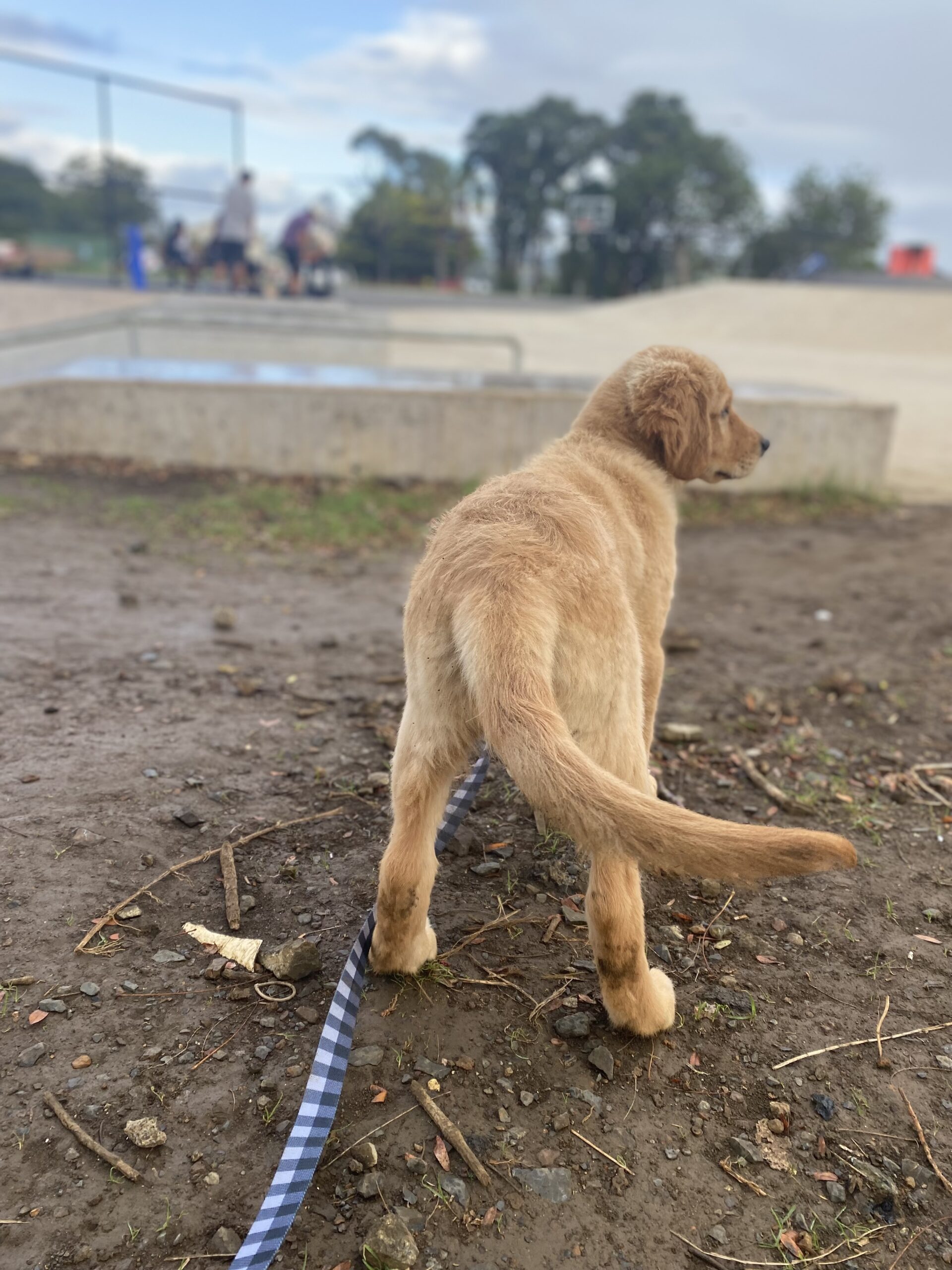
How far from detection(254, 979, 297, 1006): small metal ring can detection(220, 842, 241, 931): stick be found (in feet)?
0.93

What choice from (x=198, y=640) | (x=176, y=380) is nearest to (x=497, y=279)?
(x=176, y=380)

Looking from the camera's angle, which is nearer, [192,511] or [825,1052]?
[825,1052]

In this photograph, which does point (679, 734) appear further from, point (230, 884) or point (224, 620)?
point (224, 620)

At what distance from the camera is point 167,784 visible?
12.0ft

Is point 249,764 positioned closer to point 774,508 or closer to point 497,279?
point 774,508

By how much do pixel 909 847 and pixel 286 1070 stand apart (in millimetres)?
2620

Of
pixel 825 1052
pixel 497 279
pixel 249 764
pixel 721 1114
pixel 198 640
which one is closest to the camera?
pixel 721 1114

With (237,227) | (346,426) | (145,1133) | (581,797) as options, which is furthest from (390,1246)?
(237,227)

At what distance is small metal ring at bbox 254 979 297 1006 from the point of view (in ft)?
8.77

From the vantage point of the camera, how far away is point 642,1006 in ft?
8.35

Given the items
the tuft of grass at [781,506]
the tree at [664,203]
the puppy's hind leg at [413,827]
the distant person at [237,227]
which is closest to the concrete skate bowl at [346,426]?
the tuft of grass at [781,506]

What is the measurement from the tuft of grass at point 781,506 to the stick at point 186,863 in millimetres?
6255

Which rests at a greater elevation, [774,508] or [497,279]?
[497,279]

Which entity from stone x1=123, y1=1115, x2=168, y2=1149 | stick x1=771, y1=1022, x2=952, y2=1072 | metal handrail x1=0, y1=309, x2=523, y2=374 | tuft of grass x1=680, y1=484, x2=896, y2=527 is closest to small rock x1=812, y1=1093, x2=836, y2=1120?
stick x1=771, y1=1022, x2=952, y2=1072
